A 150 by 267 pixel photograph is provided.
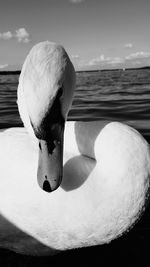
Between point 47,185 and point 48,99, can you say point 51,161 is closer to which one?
point 47,185

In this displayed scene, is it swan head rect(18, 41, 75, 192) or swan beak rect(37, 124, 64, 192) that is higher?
swan head rect(18, 41, 75, 192)

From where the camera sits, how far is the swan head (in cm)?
261

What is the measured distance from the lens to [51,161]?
2881 mm

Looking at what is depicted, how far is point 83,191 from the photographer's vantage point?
315 cm

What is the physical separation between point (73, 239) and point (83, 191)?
0.52m

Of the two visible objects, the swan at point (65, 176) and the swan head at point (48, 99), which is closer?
the swan head at point (48, 99)

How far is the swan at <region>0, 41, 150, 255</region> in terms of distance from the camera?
2.86 m

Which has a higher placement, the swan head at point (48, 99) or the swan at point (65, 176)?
the swan head at point (48, 99)

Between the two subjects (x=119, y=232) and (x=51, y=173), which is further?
(x=119, y=232)

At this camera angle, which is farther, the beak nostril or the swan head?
the beak nostril

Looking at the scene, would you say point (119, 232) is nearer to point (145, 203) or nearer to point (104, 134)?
point (145, 203)

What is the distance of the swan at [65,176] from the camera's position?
2.86 m

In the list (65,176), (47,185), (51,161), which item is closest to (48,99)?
(51,161)

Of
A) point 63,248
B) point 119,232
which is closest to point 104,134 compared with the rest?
point 119,232
